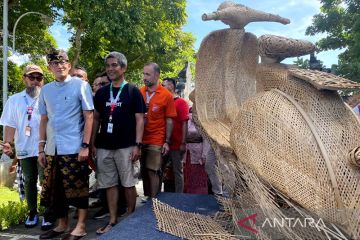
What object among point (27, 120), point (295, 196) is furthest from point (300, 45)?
point (27, 120)

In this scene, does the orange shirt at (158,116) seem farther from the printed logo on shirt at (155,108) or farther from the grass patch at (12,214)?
the grass patch at (12,214)

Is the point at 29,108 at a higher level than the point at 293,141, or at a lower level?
higher

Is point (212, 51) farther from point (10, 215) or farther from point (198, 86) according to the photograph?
point (10, 215)

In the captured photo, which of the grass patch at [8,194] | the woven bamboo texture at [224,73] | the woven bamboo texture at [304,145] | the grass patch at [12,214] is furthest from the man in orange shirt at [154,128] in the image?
the grass patch at [8,194]

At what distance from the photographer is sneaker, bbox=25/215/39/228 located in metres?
3.75

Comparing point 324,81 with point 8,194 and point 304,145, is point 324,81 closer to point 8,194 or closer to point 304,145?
point 304,145

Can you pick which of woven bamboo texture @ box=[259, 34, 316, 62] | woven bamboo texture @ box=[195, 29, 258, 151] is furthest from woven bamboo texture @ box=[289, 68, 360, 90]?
woven bamboo texture @ box=[195, 29, 258, 151]

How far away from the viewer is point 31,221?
12.4 feet

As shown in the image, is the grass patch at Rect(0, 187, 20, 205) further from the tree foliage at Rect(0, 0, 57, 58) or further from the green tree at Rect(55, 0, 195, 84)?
the tree foliage at Rect(0, 0, 57, 58)

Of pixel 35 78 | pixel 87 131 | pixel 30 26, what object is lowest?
pixel 87 131

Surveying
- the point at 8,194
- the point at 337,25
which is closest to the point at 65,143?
the point at 8,194

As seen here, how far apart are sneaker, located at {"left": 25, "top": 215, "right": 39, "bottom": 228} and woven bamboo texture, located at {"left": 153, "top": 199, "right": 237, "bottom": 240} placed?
1.44 m

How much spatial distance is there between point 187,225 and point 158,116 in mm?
1398

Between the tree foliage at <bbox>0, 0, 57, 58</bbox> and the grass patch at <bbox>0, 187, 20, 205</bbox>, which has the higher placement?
the tree foliage at <bbox>0, 0, 57, 58</bbox>
